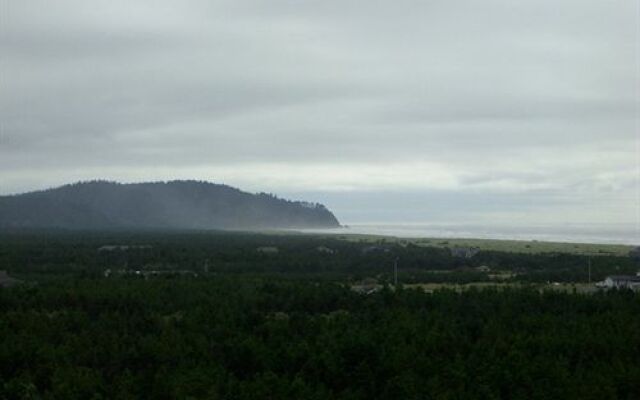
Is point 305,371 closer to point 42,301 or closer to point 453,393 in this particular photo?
point 453,393

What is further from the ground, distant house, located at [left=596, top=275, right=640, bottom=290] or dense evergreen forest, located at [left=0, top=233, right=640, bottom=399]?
distant house, located at [left=596, top=275, right=640, bottom=290]

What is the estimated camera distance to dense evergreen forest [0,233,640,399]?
925 inches

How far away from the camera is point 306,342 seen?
29.0m

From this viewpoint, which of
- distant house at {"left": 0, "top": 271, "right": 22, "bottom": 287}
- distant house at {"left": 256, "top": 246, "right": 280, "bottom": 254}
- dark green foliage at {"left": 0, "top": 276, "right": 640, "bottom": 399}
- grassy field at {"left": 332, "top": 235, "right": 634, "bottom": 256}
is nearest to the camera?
dark green foliage at {"left": 0, "top": 276, "right": 640, "bottom": 399}

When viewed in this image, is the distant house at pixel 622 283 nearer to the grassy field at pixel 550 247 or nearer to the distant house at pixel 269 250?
the grassy field at pixel 550 247

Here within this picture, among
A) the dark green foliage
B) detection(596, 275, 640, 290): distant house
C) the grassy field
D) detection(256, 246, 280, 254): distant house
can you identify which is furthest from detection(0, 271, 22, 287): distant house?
the grassy field

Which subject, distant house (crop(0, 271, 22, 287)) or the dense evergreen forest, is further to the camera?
distant house (crop(0, 271, 22, 287))

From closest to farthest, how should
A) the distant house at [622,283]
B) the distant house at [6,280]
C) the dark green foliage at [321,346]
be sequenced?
the dark green foliage at [321,346]
the distant house at [622,283]
the distant house at [6,280]

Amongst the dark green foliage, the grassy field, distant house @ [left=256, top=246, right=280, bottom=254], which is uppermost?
Answer: the grassy field

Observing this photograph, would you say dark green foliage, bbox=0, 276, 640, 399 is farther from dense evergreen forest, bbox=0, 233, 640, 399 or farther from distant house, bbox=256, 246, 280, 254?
distant house, bbox=256, 246, 280, 254

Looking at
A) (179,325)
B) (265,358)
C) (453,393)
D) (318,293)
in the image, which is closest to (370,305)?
(318,293)

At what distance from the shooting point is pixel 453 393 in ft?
72.7

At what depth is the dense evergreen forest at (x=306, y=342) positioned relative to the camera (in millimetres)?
23484

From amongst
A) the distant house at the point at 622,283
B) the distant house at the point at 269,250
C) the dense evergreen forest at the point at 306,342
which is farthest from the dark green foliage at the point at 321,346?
the distant house at the point at 269,250
